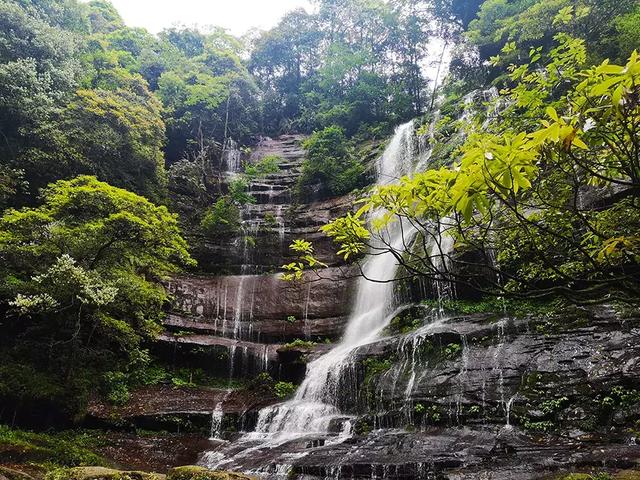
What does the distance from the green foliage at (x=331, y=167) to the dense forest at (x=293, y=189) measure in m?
0.12

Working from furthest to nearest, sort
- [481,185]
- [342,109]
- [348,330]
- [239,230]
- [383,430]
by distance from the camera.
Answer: [342,109] → [239,230] → [348,330] → [383,430] → [481,185]

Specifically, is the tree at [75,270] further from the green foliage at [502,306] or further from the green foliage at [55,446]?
the green foliage at [502,306]

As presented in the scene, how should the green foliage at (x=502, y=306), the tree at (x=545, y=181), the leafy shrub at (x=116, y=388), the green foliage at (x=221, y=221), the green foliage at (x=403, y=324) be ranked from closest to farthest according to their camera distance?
the tree at (x=545, y=181)
the green foliage at (x=502, y=306)
the leafy shrub at (x=116, y=388)
the green foliage at (x=403, y=324)
the green foliage at (x=221, y=221)

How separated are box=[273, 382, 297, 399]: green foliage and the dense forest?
0.07 m

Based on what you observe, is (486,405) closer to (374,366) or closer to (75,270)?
(374,366)

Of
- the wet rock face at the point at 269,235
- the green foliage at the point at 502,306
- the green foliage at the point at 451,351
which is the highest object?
the wet rock face at the point at 269,235

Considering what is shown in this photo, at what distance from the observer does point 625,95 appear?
7.93 ft

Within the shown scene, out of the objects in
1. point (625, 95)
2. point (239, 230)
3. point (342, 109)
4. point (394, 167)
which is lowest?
point (625, 95)

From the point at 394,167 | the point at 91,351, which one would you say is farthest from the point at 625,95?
the point at 394,167

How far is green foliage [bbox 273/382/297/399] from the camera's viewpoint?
45.9ft

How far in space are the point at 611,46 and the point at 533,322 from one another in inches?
538

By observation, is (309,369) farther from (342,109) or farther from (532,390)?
(342,109)

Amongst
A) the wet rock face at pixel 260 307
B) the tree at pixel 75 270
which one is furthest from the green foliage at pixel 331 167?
the tree at pixel 75 270

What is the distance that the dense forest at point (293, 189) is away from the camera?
317 cm
